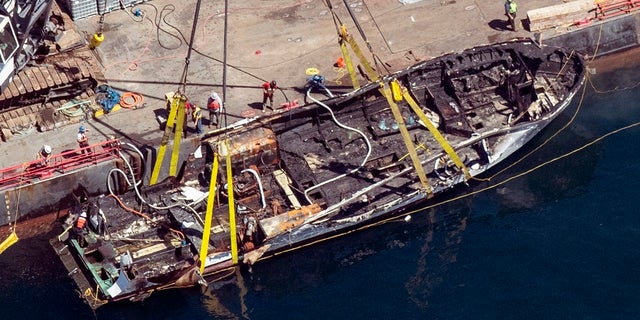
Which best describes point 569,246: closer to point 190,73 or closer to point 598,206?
Result: point 598,206

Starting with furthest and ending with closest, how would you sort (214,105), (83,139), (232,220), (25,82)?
(25,82)
(214,105)
(83,139)
(232,220)

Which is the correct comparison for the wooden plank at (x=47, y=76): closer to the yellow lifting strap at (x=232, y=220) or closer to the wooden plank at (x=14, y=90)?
the wooden plank at (x=14, y=90)

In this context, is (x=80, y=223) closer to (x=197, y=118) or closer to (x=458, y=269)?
(x=197, y=118)

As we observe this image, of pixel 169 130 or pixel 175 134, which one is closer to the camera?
pixel 175 134

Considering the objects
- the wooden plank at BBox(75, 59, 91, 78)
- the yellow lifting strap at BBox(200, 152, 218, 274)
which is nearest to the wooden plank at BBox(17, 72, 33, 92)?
the wooden plank at BBox(75, 59, 91, 78)

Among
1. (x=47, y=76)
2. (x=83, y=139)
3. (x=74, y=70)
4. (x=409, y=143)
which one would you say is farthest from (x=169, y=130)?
(x=409, y=143)

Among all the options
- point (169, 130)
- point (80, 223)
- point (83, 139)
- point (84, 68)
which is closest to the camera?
point (80, 223)
